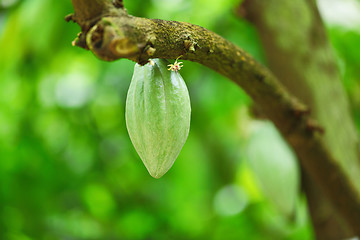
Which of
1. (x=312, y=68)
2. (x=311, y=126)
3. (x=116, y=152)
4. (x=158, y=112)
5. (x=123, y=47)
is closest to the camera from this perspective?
(x=123, y=47)

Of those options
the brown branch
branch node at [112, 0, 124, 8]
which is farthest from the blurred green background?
branch node at [112, 0, 124, 8]

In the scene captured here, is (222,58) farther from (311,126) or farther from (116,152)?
(116,152)

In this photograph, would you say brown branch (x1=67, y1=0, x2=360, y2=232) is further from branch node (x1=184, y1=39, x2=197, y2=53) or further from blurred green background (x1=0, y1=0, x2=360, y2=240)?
blurred green background (x1=0, y1=0, x2=360, y2=240)

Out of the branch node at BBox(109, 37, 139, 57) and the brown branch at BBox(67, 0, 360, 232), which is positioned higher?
the brown branch at BBox(67, 0, 360, 232)

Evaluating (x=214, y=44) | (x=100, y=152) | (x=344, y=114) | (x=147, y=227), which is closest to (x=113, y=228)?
(x=147, y=227)

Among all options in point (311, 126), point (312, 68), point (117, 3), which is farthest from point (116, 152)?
point (117, 3)

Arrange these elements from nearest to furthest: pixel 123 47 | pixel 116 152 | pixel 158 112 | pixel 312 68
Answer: pixel 123 47
pixel 158 112
pixel 312 68
pixel 116 152

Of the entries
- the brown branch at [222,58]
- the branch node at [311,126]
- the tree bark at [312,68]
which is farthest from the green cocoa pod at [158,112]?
the tree bark at [312,68]
